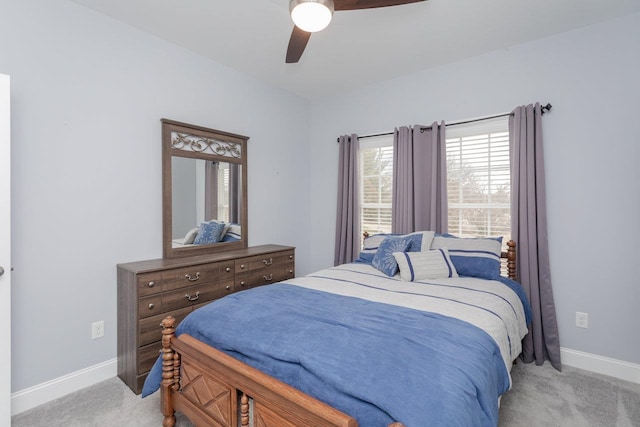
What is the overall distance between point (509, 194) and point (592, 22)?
145cm

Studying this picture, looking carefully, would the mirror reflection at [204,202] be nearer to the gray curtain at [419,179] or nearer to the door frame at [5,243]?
the door frame at [5,243]

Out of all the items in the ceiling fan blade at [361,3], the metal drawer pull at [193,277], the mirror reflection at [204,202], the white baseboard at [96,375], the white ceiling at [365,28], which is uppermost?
the white ceiling at [365,28]

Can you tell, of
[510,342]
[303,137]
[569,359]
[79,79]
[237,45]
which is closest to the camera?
[510,342]

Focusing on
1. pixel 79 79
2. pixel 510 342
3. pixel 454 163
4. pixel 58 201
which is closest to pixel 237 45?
pixel 79 79

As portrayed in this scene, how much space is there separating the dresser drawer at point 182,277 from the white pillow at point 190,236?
0.42 meters

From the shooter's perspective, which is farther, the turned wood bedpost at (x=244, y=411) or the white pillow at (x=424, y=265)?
the white pillow at (x=424, y=265)

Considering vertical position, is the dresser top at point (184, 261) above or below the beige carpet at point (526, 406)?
above

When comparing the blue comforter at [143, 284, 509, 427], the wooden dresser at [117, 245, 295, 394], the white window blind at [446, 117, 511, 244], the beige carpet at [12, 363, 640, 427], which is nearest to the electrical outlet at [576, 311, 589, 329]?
the beige carpet at [12, 363, 640, 427]

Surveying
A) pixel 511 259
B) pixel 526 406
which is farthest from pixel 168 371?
pixel 511 259

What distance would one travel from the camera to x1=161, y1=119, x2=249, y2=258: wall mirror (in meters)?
2.80

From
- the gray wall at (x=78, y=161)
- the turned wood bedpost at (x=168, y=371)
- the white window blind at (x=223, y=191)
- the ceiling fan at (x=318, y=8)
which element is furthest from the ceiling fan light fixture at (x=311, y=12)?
the white window blind at (x=223, y=191)

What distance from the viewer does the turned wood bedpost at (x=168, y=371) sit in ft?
5.77

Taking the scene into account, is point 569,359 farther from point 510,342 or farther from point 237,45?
point 237,45

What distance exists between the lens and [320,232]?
427 cm
